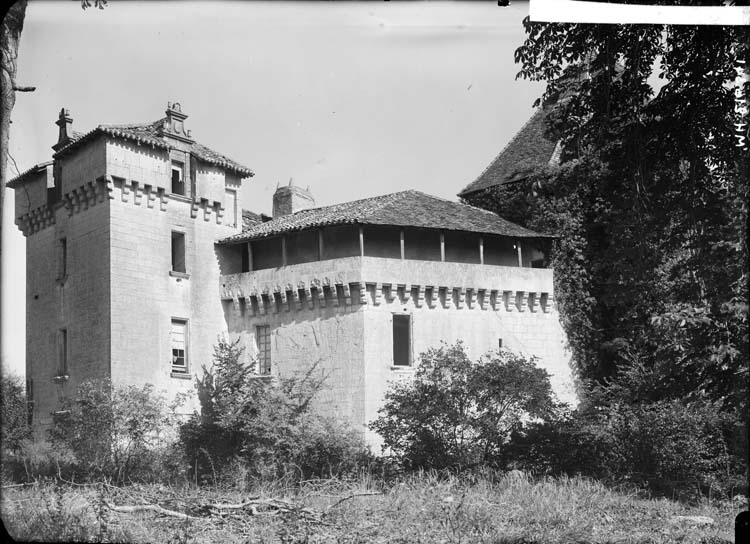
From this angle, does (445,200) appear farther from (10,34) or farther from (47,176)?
(10,34)

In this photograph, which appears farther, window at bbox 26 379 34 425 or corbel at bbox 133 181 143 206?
window at bbox 26 379 34 425

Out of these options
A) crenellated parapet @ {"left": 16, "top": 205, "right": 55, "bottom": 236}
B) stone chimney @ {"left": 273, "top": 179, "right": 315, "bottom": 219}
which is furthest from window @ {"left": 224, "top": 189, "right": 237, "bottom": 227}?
crenellated parapet @ {"left": 16, "top": 205, "right": 55, "bottom": 236}

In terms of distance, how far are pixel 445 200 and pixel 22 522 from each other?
18.2m

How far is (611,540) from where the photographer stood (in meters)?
12.8

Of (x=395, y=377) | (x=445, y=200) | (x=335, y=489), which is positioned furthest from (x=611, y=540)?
(x=445, y=200)

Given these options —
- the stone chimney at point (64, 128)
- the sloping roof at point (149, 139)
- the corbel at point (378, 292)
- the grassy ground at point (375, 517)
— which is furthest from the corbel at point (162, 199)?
the grassy ground at point (375, 517)

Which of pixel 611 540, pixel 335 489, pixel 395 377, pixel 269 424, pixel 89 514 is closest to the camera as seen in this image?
pixel 89 514

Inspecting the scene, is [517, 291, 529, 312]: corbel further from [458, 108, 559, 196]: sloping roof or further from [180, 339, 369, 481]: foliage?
[180, 339, 369, 481]: foliage

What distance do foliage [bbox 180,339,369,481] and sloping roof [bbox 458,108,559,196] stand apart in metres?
7.92

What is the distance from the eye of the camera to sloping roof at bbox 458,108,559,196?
90.6 feet

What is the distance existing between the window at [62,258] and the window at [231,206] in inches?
170

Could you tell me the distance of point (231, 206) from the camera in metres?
27.1

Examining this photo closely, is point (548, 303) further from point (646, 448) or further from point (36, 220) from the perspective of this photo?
point (36, 220)

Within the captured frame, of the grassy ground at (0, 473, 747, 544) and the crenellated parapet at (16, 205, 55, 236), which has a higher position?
the crenellated parapet at (16, 205, 55, 236)
